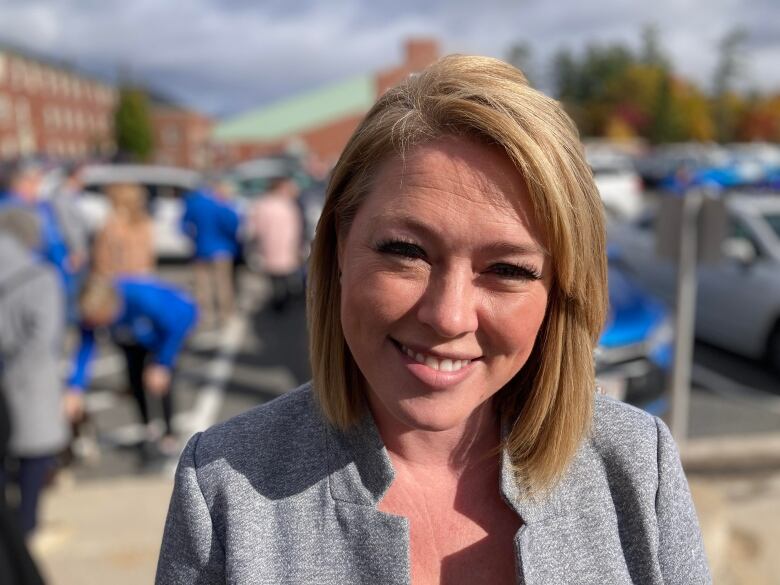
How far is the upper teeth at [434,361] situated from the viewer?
47.6 inches

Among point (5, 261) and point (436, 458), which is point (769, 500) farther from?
point (5, 261)

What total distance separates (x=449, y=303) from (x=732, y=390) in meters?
6.71

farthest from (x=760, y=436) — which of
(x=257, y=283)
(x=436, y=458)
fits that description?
(x=257, y=283)

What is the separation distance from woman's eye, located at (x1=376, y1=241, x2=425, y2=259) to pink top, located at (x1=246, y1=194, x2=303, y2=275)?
692 cm

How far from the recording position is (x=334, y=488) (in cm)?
128

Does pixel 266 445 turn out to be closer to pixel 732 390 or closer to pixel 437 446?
pixel 437 446

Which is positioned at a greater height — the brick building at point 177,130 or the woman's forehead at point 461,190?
the woman's forehead at point 461,190

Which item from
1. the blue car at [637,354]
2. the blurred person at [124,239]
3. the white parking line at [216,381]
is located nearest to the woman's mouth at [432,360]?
the blue car at [637,354]

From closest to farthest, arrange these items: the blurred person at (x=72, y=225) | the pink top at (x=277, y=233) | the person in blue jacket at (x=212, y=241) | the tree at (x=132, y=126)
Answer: the blurred person at (x=72, y=225) < the pink top at (x=277, y=233) < the person in blue jacket at (x=212, y=241) < the tree at (x=132, y=126)

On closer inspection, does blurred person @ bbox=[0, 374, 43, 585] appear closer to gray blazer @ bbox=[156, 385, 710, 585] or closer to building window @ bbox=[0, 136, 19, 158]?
gray blazer @ bbox=[156, 385, 710, 585]

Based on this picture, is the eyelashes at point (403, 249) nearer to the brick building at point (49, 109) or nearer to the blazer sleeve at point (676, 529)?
the blazer sleeve at point (676, 529)

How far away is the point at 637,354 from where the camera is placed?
5340 mm

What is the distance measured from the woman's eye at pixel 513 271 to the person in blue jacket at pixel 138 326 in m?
3.95

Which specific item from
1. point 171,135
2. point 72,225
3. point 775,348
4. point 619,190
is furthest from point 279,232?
point 171,135
